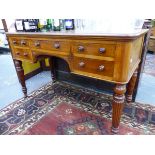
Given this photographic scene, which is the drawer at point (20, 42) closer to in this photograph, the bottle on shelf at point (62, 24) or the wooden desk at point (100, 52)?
the wooden desk at point (100, 52)

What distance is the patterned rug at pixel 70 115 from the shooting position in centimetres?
143

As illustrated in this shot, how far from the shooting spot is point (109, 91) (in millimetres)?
1970

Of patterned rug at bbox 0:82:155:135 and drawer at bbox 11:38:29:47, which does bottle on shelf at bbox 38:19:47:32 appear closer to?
drawer at bbox 11:38:29:47

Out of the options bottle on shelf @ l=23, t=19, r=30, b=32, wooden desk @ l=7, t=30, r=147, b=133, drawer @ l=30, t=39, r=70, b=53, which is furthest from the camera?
bottle on shelf @ l=23, t=19, r=30, b=32

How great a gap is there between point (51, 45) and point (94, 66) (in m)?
0.45

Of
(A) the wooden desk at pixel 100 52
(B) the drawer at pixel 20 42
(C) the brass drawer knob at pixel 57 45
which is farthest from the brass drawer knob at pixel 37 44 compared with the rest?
(C) the brass drawer knob at pixel 57 45

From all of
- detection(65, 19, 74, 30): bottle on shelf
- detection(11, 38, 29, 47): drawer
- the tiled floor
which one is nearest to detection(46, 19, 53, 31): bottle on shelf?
detection(65, 19, 74, 30): bottle on shelf

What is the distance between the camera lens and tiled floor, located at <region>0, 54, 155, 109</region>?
1.91 m

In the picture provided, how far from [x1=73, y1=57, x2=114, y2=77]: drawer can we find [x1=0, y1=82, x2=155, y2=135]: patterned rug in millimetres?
582

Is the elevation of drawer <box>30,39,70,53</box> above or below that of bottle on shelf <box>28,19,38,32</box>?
below

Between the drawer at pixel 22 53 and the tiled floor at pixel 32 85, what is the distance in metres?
0.59

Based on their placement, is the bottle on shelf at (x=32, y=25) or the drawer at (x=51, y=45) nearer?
the drawer at (x=51, y=45)

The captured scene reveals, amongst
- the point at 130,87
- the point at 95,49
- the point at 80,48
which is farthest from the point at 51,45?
the point at 130,87

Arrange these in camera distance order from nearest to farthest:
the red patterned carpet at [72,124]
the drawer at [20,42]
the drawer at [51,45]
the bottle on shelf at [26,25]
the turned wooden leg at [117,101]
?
the turned wooden leg at [117,101]
the drawer at [51,45]
the red patterned carpet at [72,124]
the drawer at [20,42]
the bottle on shelf at [26,25]
